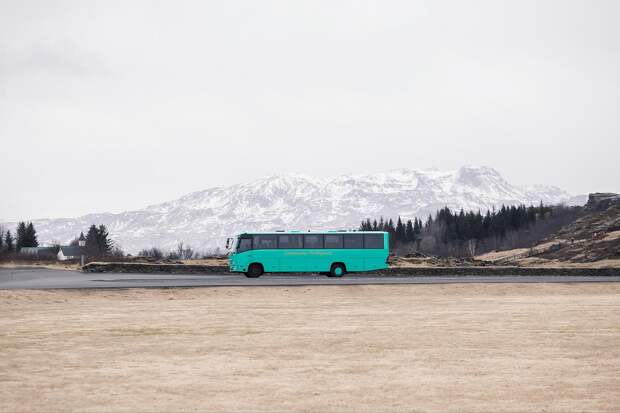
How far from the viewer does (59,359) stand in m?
14.6

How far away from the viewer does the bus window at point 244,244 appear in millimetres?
48375

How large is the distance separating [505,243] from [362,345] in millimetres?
179412

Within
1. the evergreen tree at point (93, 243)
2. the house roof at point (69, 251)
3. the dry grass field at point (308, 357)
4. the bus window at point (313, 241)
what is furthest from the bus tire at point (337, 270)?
the house roof at point (69, 251)

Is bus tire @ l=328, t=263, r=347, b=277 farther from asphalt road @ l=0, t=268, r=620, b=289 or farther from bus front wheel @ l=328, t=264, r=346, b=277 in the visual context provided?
asphalt road @ l=0, t=268, r=620, b=289

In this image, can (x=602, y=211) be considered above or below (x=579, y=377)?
above

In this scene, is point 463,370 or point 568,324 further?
point 568,324

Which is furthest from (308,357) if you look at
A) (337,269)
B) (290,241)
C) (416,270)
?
(416,270)

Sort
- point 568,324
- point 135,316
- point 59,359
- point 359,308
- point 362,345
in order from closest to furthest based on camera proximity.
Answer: point 59,359 → point 362,345 → point 568,324 → point 135,316 → point 359,308

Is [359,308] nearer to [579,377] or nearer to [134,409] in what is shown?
[579,377]

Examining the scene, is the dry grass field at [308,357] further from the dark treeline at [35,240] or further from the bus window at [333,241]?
the dark treeline at [35,240]

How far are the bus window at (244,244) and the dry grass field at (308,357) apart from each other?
20.2 metres

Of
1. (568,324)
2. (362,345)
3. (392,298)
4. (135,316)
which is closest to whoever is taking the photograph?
(362,345)

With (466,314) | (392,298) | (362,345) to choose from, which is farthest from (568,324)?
(392,298)

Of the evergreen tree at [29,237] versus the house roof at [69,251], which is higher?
the evergreen tree at [29,237]
